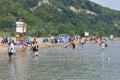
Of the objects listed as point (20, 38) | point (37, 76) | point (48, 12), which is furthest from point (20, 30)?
point (48, 12)

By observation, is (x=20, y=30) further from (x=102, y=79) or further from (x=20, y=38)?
(x=102, y=79)

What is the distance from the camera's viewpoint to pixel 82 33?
159125 mm

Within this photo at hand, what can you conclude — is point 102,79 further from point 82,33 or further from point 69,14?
point 69,14

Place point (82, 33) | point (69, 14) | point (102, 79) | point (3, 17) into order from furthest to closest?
point (69, 14) → point (82, 33) → point (3, 17) → point (102, 79)

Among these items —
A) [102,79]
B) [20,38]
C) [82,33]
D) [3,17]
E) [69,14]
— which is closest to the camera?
[102,79]

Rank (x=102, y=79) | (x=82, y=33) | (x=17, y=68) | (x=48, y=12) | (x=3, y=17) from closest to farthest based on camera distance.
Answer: (x=102, y=79), (x=17, y=68), (x=3, y=17), (x=82, y=33), (x=48, y=12)

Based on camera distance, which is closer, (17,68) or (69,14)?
(17,68)

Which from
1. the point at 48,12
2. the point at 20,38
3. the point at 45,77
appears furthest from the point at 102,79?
the point at 48,12

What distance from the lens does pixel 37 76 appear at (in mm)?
26875

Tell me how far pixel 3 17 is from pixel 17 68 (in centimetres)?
8287

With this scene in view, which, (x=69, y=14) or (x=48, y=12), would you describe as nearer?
(x=48, y=12)

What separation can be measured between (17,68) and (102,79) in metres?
8.57

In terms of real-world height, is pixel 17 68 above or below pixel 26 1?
below

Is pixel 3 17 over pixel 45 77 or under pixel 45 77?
over
